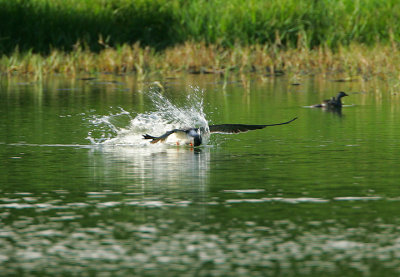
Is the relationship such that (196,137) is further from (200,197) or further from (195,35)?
(195,35)

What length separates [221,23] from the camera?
27.6m

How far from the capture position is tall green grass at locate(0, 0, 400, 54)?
89.7 feet

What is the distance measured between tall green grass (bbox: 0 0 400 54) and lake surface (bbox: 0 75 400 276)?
41.7 ft

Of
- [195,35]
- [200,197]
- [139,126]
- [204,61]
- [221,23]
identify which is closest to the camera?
[200,197]

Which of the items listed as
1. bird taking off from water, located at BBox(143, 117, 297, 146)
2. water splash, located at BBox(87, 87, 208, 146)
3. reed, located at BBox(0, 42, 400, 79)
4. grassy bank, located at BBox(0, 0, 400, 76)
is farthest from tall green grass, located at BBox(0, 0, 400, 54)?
bird taking off from water, located at BBox(143, 117, 297, 146)

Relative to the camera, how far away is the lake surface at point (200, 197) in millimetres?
5578

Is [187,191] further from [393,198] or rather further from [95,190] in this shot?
[393,198]

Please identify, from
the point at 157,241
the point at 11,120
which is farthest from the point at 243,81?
the point at 157,241

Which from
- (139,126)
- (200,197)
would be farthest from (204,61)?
(200,197)

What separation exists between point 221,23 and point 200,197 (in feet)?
66.9

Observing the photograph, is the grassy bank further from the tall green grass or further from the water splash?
the water splash

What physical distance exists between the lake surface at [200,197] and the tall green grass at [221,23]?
1270 cm

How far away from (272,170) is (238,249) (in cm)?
319

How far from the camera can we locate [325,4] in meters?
28.6
